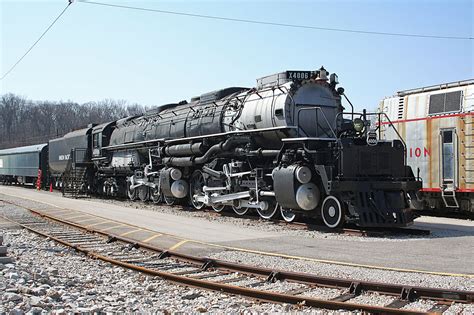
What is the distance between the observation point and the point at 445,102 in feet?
55.4

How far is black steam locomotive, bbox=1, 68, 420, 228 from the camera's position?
12.7 metres

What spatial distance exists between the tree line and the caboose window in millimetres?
83671

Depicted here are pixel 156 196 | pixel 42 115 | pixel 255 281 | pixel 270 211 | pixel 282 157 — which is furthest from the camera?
pixel 42 115

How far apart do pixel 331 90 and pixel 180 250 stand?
7335 millimetres

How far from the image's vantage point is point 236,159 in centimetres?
1658

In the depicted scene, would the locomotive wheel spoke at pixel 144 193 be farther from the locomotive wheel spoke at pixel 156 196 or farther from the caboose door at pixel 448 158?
the caboose door at pixel 448 158

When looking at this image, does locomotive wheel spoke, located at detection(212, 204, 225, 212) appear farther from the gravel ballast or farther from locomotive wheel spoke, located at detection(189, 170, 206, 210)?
the gravel ballast

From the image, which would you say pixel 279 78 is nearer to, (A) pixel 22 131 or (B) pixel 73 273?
(B) pixel 73 273

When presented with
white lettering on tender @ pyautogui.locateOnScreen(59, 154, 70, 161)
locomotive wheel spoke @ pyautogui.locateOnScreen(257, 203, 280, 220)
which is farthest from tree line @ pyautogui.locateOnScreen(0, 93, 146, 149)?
locomotive wheel spoke @ pyautogui.locateOnScreen(257, 203, 280, 220)

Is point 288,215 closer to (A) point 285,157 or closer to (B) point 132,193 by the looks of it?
(A) point 285,157

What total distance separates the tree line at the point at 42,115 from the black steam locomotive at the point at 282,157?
79375 millimetres

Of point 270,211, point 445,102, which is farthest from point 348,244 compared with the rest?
point 445,102

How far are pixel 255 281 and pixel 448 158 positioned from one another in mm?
11250

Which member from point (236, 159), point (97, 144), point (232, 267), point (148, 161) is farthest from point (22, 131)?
point (232, 267)
